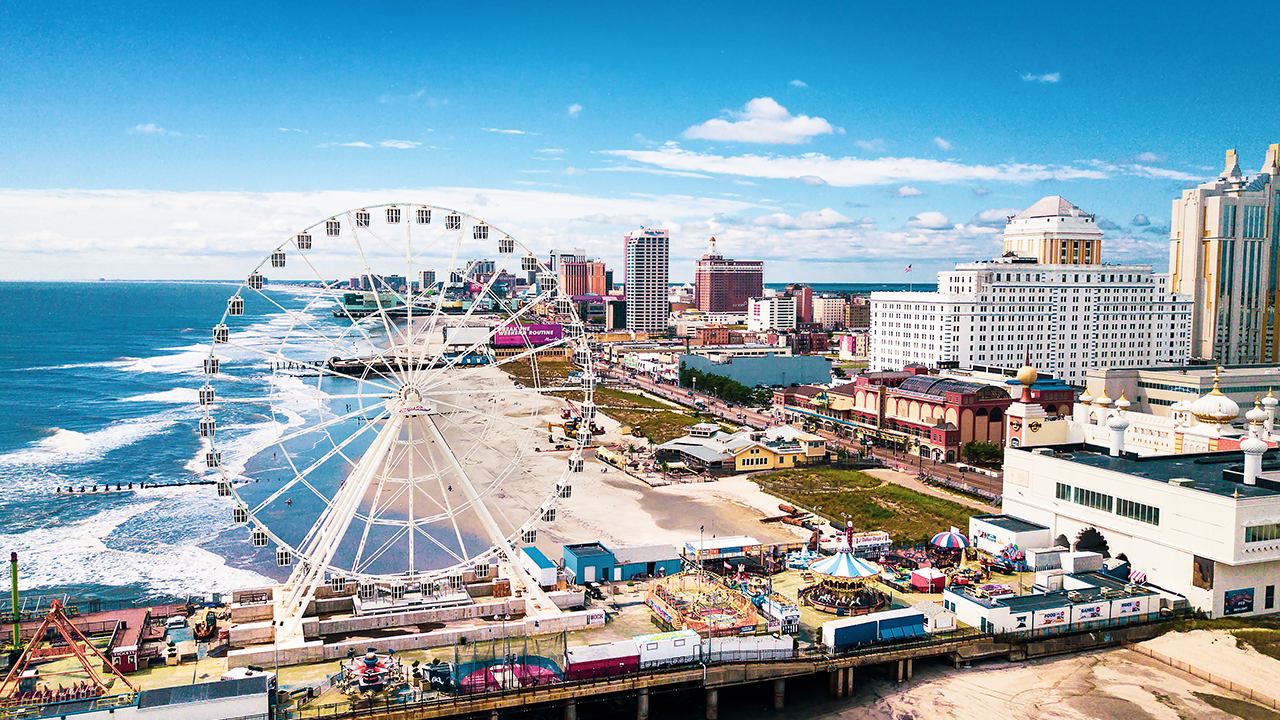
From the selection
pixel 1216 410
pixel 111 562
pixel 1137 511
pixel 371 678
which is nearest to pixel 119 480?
pixel 111 562

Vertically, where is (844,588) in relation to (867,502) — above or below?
above

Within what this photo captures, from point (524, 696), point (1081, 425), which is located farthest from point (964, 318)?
point (524, 696)

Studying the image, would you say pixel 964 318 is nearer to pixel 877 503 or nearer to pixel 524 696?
pixel 877 503

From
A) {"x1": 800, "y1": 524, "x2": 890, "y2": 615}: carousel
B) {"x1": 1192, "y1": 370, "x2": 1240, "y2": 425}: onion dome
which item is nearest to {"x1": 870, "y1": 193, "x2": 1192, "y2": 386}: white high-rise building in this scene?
{"x1": 1192, "y1": 370, "x2": 1240, "y2": 425}: onion dome

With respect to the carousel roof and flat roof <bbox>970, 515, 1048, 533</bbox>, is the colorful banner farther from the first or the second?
the carousel roof

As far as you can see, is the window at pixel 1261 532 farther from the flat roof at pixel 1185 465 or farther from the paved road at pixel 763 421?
the paved road at pixel 763 421

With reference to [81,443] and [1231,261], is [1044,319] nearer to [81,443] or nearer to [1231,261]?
[1231,261]
